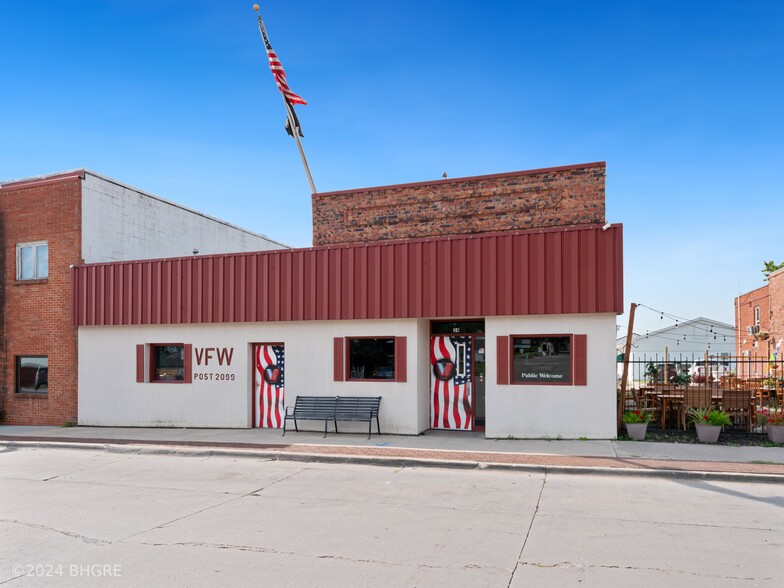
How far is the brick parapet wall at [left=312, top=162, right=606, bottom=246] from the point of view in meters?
15.5

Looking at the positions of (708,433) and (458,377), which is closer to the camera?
(708,433)

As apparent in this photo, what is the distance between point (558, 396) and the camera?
13.4 metres

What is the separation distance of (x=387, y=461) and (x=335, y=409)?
3.26 metres

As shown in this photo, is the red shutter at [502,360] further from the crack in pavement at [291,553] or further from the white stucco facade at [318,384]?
the crack in pavement at [291,553]

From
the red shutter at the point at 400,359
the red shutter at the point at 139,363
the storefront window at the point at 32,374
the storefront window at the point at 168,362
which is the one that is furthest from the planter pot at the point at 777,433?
Answer: the storefront window at the point at 32,374

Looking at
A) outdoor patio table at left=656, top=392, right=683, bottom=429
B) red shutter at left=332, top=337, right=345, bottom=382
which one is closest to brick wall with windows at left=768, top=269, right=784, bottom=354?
outdoor patio table at left=656, top=392, right=683, bottom=429

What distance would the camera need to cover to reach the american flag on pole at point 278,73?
1848 cm

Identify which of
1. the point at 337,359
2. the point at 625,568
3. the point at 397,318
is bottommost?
the point at 625,568

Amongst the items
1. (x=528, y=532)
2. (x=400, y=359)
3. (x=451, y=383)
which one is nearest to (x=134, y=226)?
(x=400, y=359)

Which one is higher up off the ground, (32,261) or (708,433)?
(32,261)

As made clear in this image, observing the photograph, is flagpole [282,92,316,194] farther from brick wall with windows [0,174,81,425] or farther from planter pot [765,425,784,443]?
planter pot [765,425,784,443]

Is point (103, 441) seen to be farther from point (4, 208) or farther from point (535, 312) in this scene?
point (535, 312)

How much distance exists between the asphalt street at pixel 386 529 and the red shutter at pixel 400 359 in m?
3.48

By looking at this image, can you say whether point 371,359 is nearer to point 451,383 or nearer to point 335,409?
point 335,409
